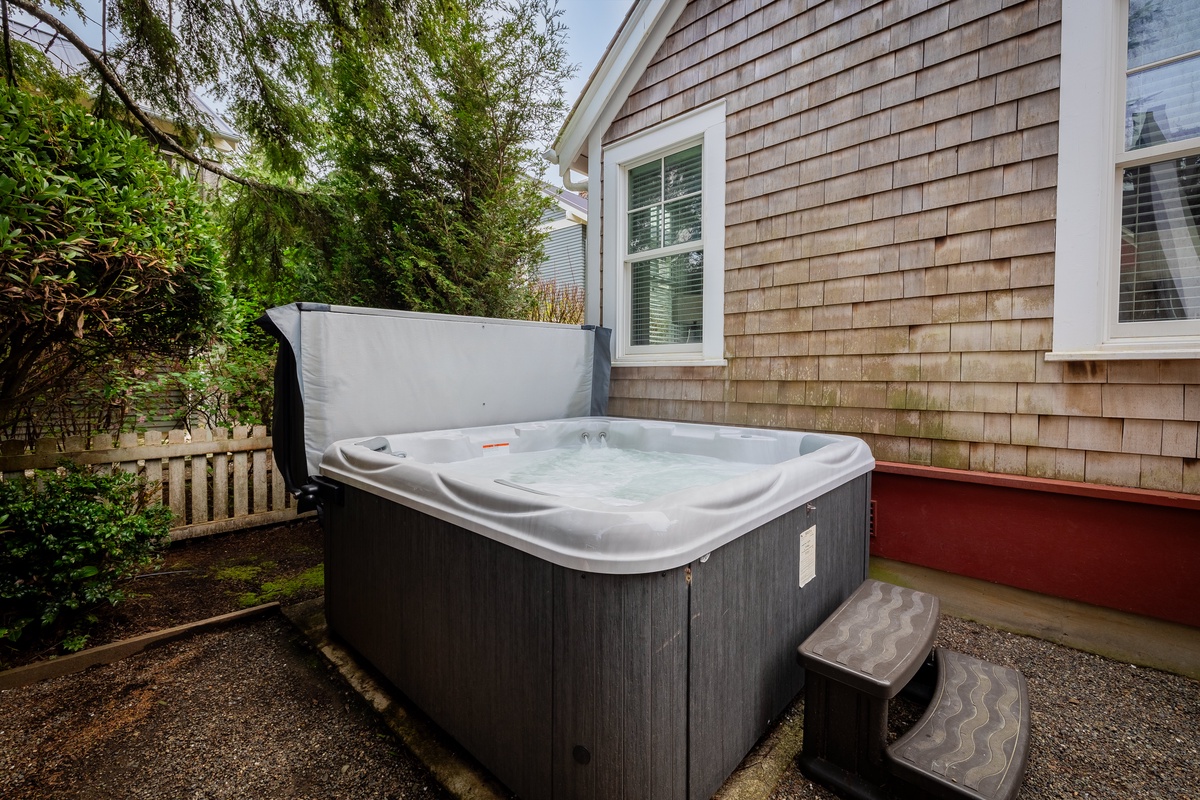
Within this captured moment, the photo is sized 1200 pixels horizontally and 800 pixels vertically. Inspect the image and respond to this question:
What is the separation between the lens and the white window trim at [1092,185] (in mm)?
1871

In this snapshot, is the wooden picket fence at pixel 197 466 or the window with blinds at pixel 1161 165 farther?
the wooden picket fence at pixel 197 466

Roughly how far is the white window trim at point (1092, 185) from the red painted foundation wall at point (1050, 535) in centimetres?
58

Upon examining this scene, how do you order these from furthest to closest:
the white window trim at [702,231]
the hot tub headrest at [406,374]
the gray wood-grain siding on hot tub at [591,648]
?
1. the white window trim at [702,231]
2. the hot tub headrest at [406,374]
3. the gray wood-grain siding on hot tub at [591,648]

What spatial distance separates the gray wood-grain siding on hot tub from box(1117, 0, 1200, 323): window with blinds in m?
1.52

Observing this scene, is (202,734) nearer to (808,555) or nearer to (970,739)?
(808,555)

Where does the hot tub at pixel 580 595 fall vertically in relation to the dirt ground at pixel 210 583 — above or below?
above

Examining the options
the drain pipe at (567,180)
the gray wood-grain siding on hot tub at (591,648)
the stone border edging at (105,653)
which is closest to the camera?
the gray wood-grain siding on hot tub at (591,648)

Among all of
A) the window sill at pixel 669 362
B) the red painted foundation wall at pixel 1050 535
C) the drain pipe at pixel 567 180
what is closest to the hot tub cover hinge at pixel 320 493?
the window sill at pixel 669 362

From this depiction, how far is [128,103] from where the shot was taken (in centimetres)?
269

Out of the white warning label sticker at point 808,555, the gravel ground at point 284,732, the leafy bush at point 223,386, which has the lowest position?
the gravel ground at point 284,732

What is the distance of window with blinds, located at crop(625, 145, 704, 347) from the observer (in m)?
3.26

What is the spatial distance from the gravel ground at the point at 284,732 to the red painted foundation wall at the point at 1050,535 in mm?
285

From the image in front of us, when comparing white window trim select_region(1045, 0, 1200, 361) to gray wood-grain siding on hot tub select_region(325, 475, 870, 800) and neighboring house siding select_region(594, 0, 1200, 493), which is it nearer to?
neighboring house siding select_region(594, 0, 1200, 493)

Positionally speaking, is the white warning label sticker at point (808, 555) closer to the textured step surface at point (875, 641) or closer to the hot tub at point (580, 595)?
the hot tub at point (580, 595)
